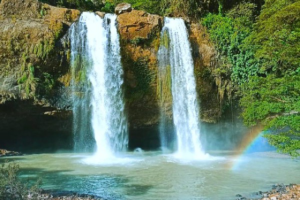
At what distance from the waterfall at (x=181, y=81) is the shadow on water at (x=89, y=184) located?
6.98 metres

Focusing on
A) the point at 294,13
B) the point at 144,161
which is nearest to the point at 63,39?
the point at 144,161

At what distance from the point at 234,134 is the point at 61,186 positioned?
12.4 m

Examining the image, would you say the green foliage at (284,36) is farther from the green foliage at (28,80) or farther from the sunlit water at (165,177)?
the green foliage at (28,80)

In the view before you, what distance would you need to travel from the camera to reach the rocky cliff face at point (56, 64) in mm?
→ 13883

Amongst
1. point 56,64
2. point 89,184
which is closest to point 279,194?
point 89,184

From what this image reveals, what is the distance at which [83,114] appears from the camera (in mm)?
15219

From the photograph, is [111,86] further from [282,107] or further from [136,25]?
[282,107]

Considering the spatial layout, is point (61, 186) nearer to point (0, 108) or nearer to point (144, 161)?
point (144, 161)

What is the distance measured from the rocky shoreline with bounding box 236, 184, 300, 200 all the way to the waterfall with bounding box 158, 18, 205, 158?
8097 mm

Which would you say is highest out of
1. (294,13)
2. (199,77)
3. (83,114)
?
(294,13)

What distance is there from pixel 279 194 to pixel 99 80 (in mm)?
10096

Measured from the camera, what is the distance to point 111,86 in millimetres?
15039

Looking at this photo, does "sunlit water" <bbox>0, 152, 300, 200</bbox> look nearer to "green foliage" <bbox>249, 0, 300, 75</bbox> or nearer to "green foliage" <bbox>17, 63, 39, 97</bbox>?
"green foliage" <bbox>17, 63, 39, 97</bbox>

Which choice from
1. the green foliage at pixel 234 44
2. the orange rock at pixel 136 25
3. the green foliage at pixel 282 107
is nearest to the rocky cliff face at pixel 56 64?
the orange rock at pixel 136 25
